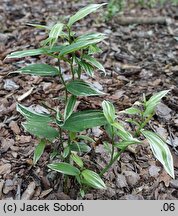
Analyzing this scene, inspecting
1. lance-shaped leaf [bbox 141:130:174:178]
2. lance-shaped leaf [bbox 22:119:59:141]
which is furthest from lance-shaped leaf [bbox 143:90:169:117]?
lance-shaped leaf [bbox 22:119:59:141]

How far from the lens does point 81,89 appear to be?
1221mm

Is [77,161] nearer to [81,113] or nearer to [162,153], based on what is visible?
[81,113]

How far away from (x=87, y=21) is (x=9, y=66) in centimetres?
96

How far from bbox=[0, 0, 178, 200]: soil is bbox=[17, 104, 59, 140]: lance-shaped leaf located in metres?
0.25

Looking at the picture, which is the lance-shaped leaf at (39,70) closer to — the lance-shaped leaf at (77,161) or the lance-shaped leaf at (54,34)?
the lance-shaped leaf at (54,34)

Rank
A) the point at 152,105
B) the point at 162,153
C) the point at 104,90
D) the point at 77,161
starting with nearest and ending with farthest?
the point at 162,153, the point at 152,105, the point at 77,161, the point at 104,90

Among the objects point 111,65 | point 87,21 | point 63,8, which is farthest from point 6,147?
point 63,8

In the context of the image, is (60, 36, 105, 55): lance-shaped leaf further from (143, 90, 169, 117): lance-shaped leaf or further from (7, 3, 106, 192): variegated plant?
(143, 90, 169, 117): lance-shaped leaf

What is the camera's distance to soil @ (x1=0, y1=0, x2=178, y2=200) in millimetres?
1471

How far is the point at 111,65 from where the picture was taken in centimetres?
224

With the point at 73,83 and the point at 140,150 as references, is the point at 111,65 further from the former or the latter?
the point at 73,83

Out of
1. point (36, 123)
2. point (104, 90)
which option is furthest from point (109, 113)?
point (104, 90)

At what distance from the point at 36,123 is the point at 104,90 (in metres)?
0.73

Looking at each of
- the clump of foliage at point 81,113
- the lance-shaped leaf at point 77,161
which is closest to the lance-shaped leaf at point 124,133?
the clump of foliage at point 81,113
